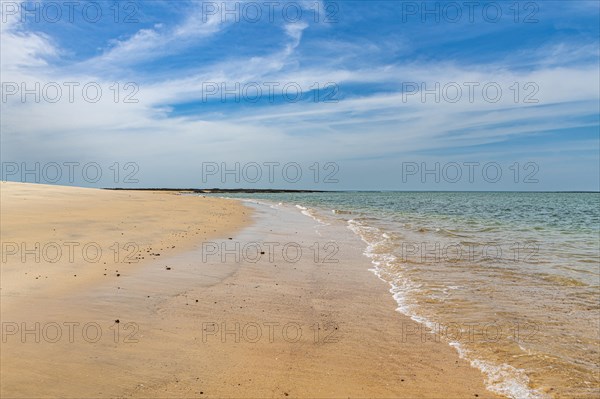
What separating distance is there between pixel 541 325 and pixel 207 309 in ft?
16.6

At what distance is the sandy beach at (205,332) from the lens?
3.95 m

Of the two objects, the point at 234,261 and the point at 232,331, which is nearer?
the point at 232,331

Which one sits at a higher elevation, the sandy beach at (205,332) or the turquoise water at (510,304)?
the sandy beach at (205,332)

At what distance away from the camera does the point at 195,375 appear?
406cm

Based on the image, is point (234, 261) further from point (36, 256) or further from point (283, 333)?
point (283, 333)

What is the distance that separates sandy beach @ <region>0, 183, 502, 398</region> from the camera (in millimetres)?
3953

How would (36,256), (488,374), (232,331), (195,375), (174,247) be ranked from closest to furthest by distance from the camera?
(195,375) → (488,374) → (232,331) → (36,256) → (174,247)

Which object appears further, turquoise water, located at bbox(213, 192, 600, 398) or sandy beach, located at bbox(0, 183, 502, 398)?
turquoise water, located at bbox(213, 192, 600, 398)

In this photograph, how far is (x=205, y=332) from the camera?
5.29 meters

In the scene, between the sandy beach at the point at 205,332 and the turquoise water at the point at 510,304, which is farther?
the turquoise water at the point at 510,304

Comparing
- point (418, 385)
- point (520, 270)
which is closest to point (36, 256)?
point (418, 385)

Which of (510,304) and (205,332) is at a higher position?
(205,332)

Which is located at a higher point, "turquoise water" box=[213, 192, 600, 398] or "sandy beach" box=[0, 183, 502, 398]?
"sandy beach" box=[0, 183, 502, 398]

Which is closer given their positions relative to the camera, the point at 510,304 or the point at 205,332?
the point at 205,332
